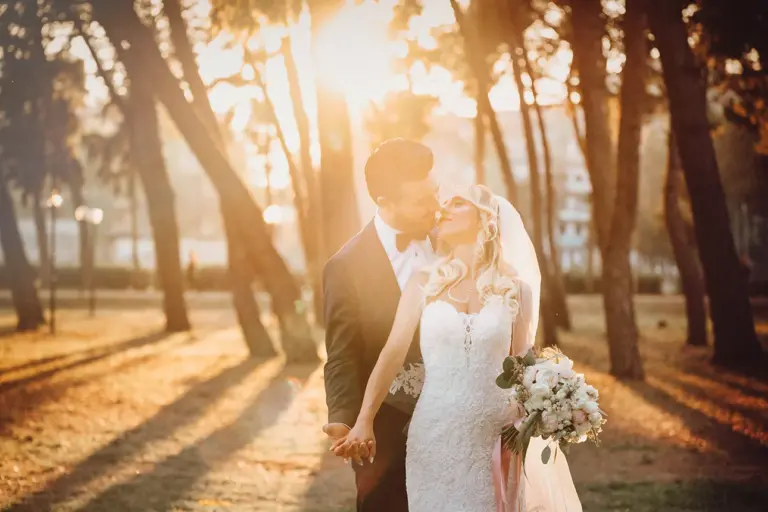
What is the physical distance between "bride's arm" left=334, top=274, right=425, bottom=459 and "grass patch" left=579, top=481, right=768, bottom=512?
4347mm

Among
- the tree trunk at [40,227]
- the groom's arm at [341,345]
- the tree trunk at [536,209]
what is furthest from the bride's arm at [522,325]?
the tree trunk at [40,227]

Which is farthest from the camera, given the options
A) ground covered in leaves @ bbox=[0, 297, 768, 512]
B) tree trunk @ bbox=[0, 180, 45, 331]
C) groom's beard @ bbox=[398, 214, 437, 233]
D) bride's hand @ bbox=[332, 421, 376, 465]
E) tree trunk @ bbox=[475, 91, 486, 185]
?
tree trunk @ bbox=[0, 180, 45, 331]

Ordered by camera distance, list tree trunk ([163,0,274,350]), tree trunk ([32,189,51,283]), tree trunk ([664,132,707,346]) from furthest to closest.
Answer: tree trunk ([32,189,51,283]), tree trunk ([664,132,707,346]), tree trunk ([163,0,274,350])

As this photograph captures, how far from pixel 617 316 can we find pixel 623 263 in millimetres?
920

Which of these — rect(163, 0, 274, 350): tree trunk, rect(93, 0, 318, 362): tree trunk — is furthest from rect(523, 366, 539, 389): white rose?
rect(163, 0, 274, 350): tree trunk

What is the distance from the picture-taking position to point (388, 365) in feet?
15.8

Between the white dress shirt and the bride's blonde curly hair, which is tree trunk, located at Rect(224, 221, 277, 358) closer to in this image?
the white dress shirt

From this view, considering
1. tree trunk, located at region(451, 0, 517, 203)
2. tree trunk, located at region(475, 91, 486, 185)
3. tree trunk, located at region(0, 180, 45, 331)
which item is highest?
tree trunk, located at region(451, 0, 517, 203)

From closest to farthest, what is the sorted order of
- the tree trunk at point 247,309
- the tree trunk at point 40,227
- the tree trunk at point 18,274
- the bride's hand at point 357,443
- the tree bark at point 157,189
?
the bride's hand at point 357,443
the tree trunk at point 247,309
the tree bark at point 157,189
the tree trunk at point 18,274
the tree trunk at point 40,227

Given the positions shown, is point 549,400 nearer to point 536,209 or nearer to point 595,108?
point 595,108

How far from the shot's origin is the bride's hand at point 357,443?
4.74 m

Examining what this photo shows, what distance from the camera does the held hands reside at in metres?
4.74

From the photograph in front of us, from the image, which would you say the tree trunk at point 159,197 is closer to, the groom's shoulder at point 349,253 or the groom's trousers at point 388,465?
the groom's shoulder at point 349,253

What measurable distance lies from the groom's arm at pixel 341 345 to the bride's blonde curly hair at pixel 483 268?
0.40 meters
